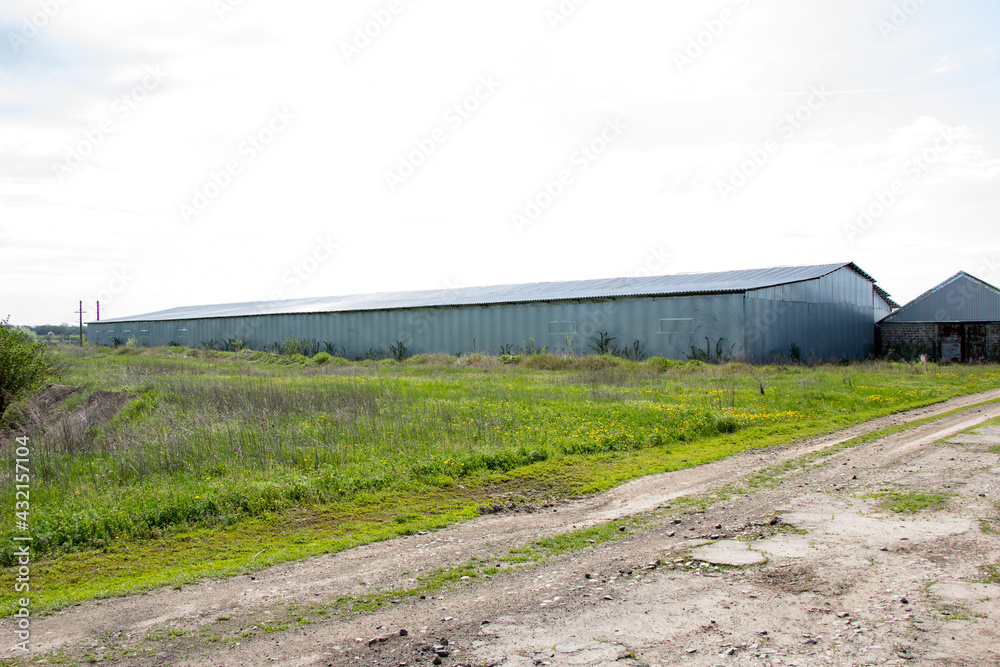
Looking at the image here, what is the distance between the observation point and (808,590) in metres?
5.08

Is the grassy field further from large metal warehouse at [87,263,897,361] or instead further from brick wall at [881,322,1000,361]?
brick wall at [881,322,1000,361]

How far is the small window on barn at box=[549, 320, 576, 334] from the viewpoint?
34.2m

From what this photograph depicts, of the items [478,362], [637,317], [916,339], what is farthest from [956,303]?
[478,362]

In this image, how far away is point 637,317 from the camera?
32.2m

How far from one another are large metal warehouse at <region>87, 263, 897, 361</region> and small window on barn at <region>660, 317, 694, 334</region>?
0.05 m

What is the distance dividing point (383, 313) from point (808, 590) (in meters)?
38.9

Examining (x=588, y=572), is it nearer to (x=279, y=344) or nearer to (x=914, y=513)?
(x=914, y=513)

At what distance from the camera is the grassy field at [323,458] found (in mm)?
6715

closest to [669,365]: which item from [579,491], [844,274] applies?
[844,274]

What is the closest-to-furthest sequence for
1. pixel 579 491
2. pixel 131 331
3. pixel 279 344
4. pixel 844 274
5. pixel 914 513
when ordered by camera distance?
1. pixel 914 513
2. pixel 579 491
3. pixel 844 274
4. pixel 279 344
5. pixel 131 331

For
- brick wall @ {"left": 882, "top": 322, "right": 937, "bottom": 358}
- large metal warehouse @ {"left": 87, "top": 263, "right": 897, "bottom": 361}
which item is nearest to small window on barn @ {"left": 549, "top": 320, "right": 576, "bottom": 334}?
large metal warehouse @ {"left": 87, "top": 263, "right": 897, "bottom": 361}

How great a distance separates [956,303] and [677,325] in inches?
739

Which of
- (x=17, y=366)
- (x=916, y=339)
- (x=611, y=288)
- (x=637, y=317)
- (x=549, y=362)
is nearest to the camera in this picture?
(x=17, y=366)

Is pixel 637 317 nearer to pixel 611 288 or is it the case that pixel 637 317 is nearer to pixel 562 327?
pixel 562 327
